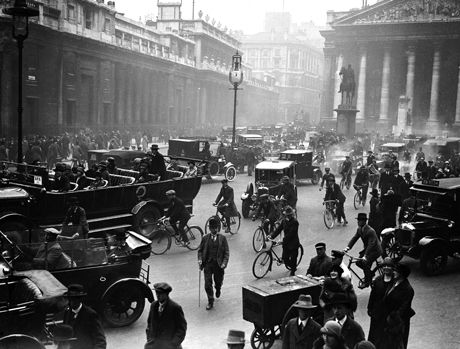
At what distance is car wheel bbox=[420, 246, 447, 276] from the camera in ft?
41.3

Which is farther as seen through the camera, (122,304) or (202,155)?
(202,155)

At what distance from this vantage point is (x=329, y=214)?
1773cm

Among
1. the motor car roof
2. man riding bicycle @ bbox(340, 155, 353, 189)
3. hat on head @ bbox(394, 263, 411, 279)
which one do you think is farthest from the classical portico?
hat on head @ bbox(394, 263, 411, 279)

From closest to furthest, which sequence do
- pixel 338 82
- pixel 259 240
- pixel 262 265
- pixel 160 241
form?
pixel 262 265
pixel 259 240
pixel 160 241
pixel 338 82

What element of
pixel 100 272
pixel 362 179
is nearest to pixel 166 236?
pixel 100 272

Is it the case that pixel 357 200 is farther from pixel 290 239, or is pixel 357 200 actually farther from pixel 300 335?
pixel 300 335

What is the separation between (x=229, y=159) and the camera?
105 feet

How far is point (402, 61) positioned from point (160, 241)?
58.1m

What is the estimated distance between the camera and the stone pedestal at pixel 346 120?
159 ft

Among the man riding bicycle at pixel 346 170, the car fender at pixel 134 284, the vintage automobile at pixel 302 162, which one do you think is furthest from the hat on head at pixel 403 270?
the vintage automobile at pixel 302 162

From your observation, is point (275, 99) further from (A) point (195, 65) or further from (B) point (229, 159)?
(B) point (229, 159)

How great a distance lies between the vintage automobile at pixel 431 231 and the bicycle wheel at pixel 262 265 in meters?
2.97

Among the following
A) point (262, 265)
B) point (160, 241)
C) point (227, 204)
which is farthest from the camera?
point (227, 204)

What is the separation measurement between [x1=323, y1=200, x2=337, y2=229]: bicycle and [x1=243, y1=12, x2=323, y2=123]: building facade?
101 metres
